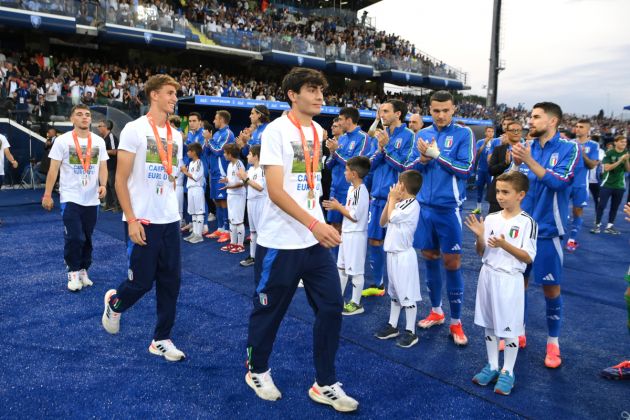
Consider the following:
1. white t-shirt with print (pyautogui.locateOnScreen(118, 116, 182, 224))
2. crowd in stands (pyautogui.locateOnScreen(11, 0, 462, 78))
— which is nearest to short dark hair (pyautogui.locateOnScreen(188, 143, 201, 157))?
white t-shirt with print (pyautogui.locateOnScreen(118, 116, 182, 224))

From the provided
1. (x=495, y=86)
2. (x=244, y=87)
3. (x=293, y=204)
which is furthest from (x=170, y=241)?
(x=495, y=86)

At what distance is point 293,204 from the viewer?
2.79 meters

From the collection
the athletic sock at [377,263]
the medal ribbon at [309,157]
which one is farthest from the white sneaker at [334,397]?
the athletic sock at [377,263]

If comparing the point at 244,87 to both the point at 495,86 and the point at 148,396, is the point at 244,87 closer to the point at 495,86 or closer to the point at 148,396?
the point at 495,86

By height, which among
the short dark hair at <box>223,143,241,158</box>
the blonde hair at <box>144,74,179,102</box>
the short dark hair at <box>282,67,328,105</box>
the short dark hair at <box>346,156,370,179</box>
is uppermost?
the blonde hair at <box>144,74,179,102</box>

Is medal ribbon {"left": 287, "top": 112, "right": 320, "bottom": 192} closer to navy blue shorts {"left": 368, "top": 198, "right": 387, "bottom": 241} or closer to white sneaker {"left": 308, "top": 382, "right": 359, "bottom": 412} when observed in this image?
white sneaker {"left": 308, "top": 382, "right": 359, "bottom": 412}

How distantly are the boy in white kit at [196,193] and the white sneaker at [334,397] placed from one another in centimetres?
555

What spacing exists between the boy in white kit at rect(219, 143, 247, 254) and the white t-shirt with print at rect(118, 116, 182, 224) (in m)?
3.64

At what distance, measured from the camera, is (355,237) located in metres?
5.02

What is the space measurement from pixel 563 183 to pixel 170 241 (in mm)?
3235

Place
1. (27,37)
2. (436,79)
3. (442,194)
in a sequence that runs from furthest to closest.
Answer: (436,79)
(27,37)
(442,194)

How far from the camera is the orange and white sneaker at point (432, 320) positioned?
4.59m

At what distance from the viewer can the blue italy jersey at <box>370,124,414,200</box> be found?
517 centimetres

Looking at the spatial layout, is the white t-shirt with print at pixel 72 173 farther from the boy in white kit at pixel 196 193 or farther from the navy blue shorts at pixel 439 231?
the navy blue shorts at pixel 439 231
